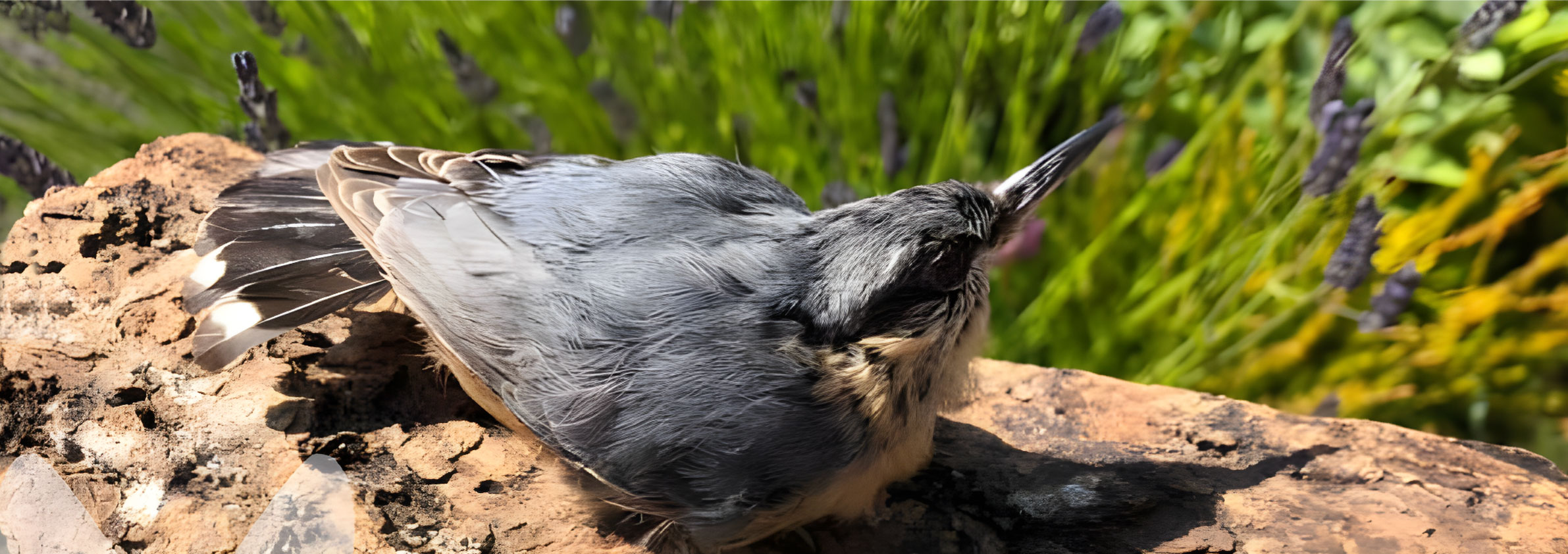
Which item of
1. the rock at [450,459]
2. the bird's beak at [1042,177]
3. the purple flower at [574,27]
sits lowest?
the rock at [450,459]

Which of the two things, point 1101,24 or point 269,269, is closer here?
point 269,269

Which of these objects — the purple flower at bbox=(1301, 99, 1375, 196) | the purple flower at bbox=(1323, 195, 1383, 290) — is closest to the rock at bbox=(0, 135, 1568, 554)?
the purple flower at bbox=(1323, 195, 1383, 290)

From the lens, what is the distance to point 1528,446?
250 cm

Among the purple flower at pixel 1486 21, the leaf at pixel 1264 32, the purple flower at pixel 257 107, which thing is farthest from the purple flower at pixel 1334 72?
the purple flower at pixel 257 107

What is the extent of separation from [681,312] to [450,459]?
550 mm

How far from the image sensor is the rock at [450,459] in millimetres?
1443

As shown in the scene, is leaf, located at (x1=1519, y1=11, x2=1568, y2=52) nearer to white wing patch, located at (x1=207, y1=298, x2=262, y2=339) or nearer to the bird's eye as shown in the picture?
the bird's eye

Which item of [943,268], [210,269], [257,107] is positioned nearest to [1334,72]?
[943,268]

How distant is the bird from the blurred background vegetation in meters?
0.93

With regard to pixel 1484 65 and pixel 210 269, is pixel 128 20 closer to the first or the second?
pixel 210 269

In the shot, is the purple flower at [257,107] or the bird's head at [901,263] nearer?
the bird's head at [901,263]

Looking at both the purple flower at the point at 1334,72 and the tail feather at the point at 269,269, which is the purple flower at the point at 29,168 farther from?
the purple flower at the point at 1334,72

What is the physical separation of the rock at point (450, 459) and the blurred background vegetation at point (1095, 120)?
0.56 meters

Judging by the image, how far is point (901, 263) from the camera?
1412 millimetres
